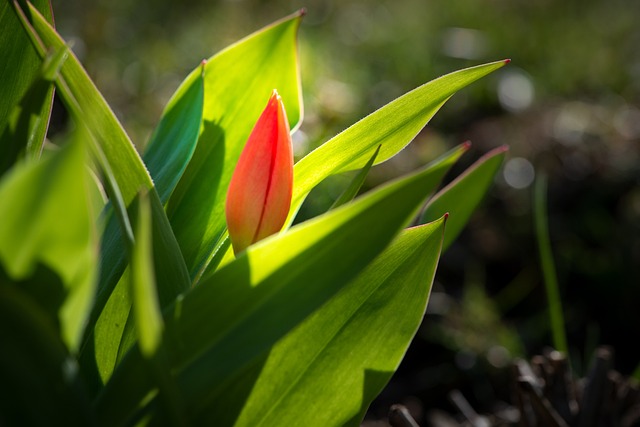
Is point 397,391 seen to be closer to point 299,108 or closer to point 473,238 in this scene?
point 473,238

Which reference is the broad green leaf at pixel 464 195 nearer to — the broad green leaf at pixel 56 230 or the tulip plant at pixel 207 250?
the tulip plant at pixel 207 250

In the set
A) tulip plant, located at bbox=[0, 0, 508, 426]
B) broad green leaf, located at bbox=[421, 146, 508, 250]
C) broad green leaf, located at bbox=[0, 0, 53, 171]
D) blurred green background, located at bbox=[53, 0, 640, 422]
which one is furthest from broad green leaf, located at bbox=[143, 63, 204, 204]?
blurred green background, located at bbox=[53, 0, 640, 422]

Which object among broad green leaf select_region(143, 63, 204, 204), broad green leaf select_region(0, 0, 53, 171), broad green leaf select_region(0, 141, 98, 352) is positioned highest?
broad green leaf select_region(0, 0, 53, 171)

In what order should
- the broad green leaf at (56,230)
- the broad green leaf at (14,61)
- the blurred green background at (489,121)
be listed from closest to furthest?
the broad green leaf at (56,230) → the broad green leaf at (14,61) → the blurred green background at (489,121)

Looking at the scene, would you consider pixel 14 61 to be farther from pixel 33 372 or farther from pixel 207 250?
pixel 33 372

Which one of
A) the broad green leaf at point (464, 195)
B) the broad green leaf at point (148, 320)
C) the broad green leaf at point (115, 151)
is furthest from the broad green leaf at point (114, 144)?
the broad green leaf at point (464, 195)

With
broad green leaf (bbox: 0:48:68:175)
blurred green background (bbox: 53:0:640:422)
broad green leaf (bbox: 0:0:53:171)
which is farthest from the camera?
blurred green background (bbox: 53:0:640:422)

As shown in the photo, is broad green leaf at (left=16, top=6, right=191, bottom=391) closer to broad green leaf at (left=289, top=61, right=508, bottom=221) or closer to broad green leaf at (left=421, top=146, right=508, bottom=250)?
broad green leaf at (left=289, top=61, right=508, bottom=221)

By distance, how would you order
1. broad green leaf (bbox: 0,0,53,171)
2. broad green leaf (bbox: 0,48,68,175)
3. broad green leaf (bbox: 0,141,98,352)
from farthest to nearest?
broad green leaf (bbox: 0,0,53,171) → broad green leaf (bbox: 0,48,68,175) → broad green leaf (bbox: 0,141,98,352)
